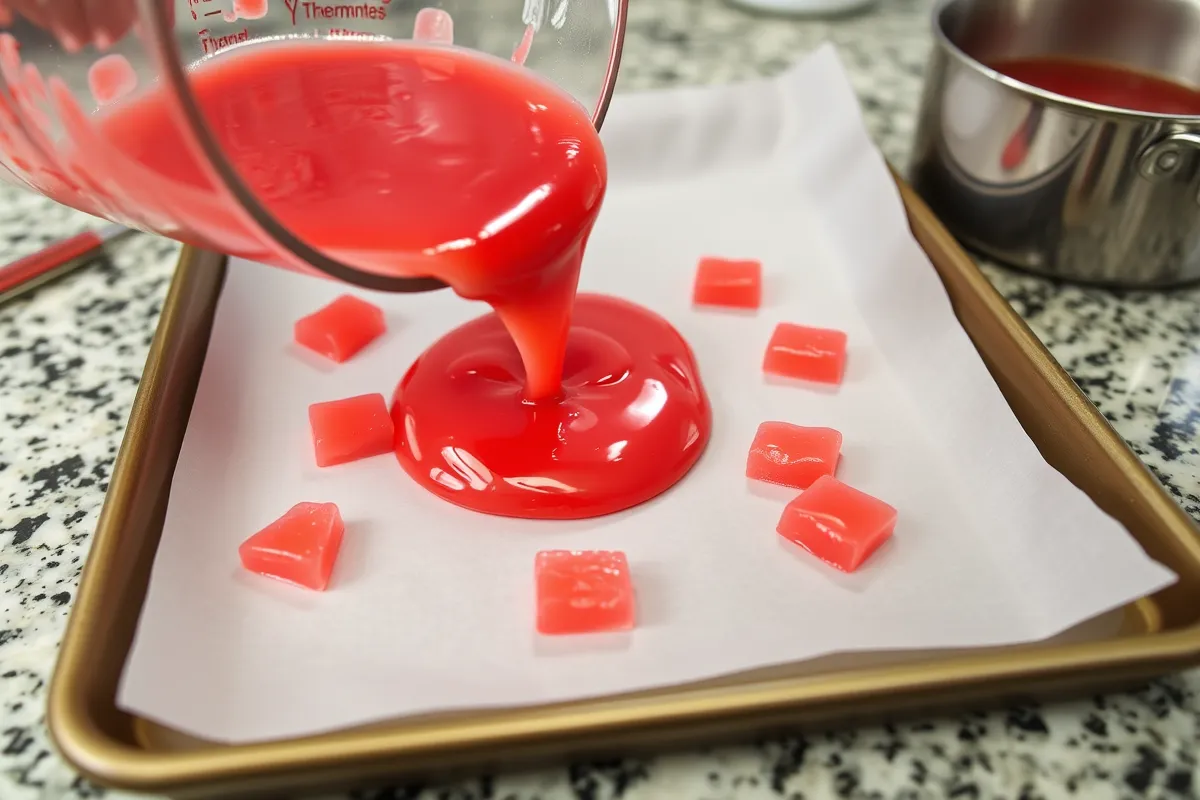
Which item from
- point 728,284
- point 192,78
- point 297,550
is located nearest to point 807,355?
point 728,284

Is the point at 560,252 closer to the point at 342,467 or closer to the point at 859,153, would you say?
the point at 342,467

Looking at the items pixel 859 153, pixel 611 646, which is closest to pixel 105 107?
pixel 611 646

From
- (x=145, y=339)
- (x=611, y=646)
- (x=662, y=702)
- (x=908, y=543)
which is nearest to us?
(x=662, y=702)

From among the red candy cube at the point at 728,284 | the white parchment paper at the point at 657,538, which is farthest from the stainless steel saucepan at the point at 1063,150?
the red candy cube at the point at 728,284

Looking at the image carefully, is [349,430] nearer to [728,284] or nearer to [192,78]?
[192,78]

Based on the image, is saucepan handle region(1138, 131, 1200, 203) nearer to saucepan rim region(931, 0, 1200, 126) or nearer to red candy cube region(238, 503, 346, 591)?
saucepan rim region(931, 0, 1200, 126)

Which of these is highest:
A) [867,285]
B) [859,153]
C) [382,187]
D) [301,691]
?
[382,187]

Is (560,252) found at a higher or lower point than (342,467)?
higher
